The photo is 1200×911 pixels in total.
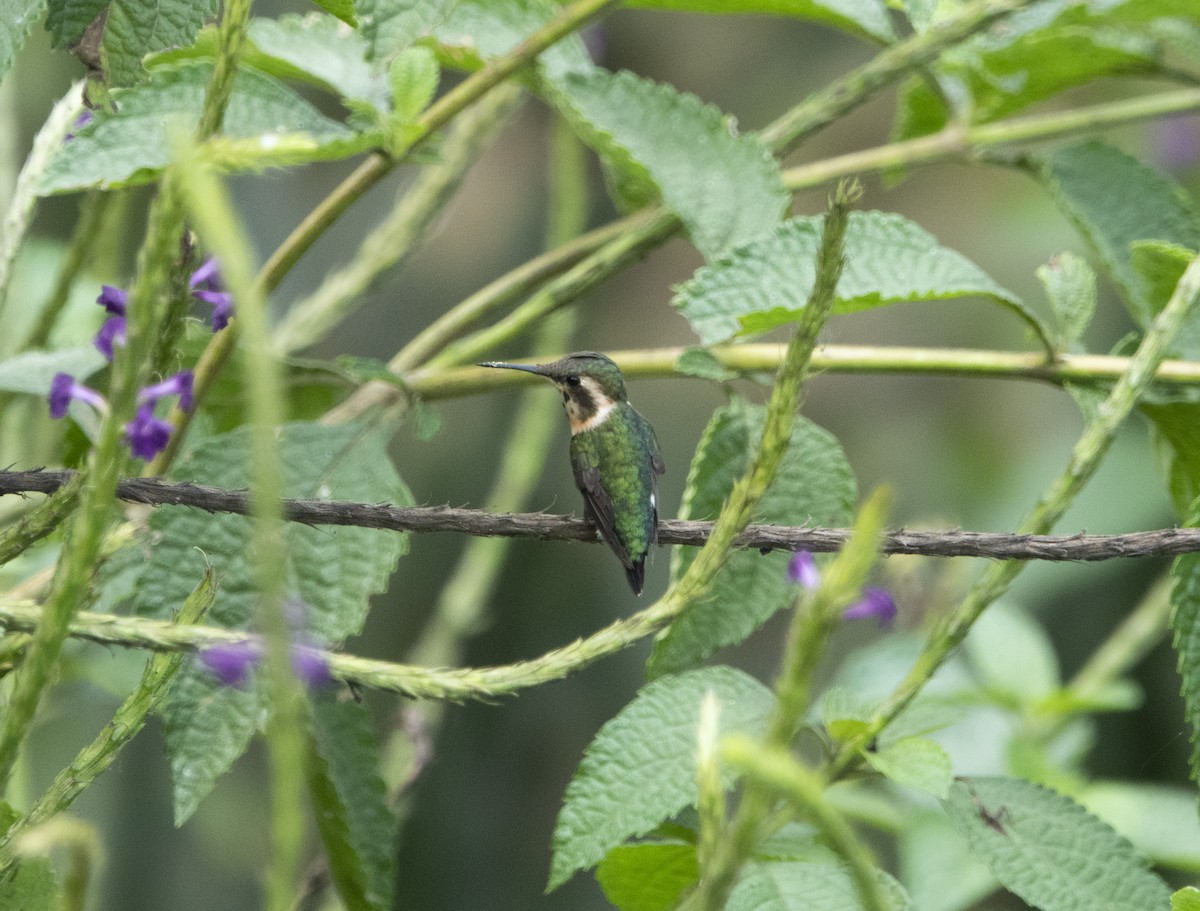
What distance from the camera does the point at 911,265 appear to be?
0.85 m

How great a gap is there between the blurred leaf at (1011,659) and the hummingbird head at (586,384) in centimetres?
61

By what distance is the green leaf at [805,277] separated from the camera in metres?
0.80

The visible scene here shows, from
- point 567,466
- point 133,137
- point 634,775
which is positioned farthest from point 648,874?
point 567,466

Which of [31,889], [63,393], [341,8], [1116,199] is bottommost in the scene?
[31,889]

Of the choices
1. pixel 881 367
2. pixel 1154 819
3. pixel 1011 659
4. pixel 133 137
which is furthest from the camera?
pixel 1011 659

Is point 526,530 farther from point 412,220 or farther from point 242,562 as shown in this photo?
point 412,220

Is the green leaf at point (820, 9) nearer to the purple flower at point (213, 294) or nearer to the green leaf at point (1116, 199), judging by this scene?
the green leaf at point (1116, 199)

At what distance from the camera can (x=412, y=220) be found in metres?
1.06

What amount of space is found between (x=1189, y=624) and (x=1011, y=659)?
0.77 m

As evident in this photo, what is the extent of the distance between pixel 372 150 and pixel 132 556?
1.04 feet

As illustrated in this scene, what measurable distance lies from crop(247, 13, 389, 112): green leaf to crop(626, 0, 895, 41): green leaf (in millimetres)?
214

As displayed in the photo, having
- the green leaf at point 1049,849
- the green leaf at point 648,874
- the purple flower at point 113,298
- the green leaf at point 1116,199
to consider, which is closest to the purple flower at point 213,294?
the purple flower at point 113,298

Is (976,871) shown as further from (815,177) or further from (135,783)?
(135,783)

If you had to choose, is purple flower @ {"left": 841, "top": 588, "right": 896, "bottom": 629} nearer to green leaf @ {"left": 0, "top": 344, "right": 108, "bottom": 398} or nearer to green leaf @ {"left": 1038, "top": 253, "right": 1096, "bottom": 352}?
green leaf @ {"left": 1038, "top": 253, "right": 1096, "bottom": 352}
